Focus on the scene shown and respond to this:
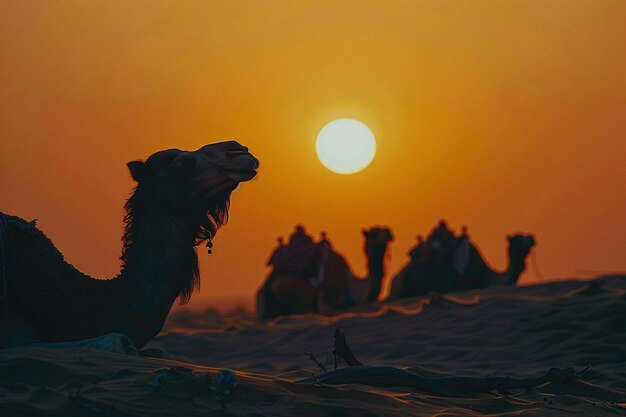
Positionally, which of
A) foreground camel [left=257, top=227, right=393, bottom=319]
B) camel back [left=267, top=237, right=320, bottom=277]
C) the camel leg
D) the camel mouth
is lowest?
the camel leg

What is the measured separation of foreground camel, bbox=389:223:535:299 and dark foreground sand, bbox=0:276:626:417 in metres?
1.27

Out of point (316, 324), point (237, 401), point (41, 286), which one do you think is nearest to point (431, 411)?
point (237, 401)

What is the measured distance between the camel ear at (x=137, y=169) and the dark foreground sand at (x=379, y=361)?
1245 millimetres

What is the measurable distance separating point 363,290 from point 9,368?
14.8 meters

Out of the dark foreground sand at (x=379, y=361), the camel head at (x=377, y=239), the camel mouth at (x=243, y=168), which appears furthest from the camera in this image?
the camel head at (x=377, y=239)

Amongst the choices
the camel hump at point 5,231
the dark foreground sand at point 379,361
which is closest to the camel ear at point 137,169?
the camel hump at point 5,231

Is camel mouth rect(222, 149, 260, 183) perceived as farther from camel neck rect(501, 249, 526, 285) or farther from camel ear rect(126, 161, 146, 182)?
camel neck rect(501, 249, 526, 285)

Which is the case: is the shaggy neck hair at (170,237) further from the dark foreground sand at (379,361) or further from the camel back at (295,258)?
the camel back at (295,258)

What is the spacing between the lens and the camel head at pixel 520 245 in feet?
66.1

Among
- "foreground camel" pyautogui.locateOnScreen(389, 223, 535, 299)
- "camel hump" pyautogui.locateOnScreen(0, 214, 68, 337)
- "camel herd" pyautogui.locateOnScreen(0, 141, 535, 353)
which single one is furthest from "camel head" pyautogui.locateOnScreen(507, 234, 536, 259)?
"camel hump" pyautogui.locateOnScreen(0, 214, 68, 337)

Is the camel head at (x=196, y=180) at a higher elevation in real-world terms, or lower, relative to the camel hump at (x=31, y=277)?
higher

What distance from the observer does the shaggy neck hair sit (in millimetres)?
7414

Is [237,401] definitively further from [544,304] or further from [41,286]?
[544,304]

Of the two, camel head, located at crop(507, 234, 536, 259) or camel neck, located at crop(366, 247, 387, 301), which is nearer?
camel head, located at crop(507, 234, 536, 259)
